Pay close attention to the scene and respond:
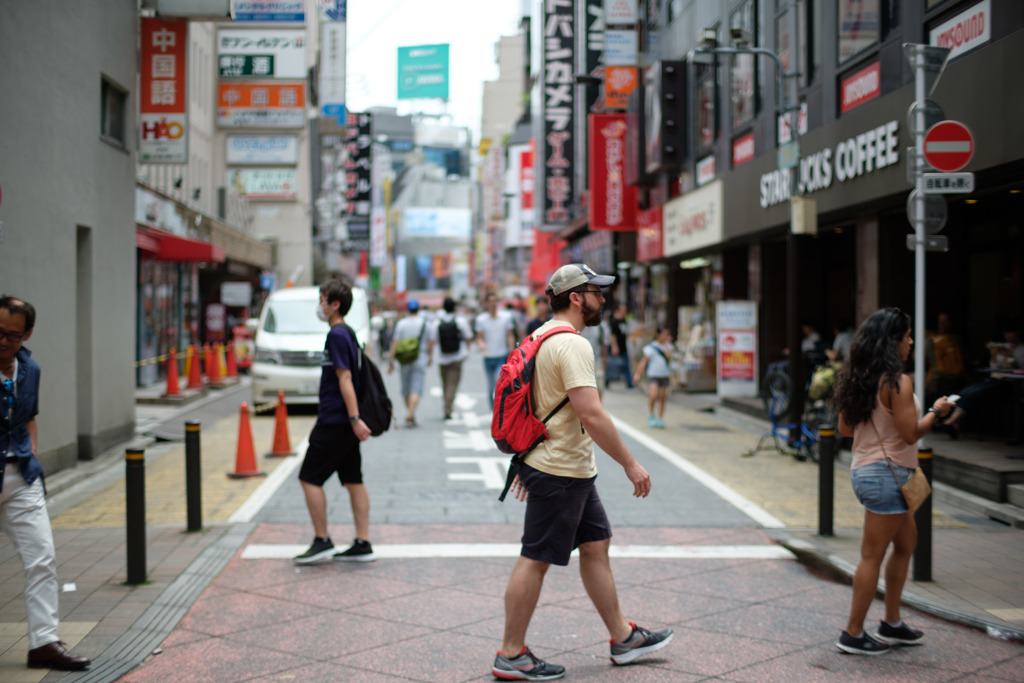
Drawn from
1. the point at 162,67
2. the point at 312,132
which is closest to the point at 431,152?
the point at 312,132

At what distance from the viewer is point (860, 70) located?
12.1m

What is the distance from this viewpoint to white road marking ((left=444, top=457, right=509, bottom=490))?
9578 mm

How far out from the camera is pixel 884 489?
4625mm

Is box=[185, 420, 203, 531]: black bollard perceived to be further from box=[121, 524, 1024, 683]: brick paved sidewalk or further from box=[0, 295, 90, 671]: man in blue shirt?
box=[0, 295, 90, 671]: man in blue shirt

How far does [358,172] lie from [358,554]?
41.5 meters

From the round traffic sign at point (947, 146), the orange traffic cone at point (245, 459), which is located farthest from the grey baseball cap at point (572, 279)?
the orange traffic cone at point (245, 459)

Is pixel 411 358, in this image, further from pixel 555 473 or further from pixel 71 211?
pixel 555 473

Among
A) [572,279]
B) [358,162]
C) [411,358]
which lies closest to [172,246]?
[411,358]

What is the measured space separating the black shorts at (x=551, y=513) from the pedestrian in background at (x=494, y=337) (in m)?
9.77

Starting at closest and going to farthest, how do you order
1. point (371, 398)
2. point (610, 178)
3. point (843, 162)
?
point (371, 398) < point (843, 162) < point (610, 178)

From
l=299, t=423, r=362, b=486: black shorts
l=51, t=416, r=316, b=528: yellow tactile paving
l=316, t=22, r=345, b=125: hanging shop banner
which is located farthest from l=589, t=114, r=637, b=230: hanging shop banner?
l=299, t=423, r=362, b=486: black shorts

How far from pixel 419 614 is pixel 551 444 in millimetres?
1777

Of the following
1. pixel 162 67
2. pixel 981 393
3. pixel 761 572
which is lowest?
pixel 761 572

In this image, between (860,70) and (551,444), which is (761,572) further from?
(860,70)
